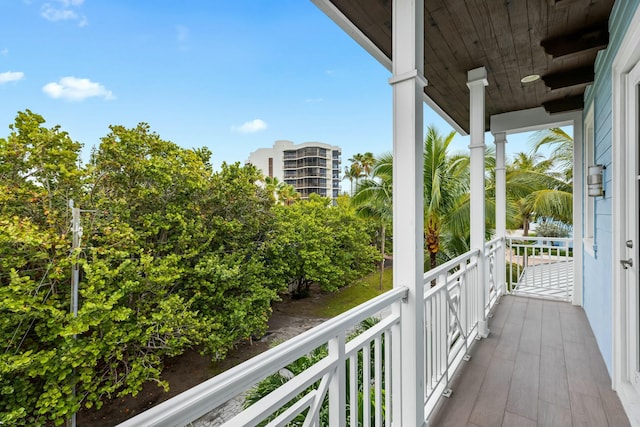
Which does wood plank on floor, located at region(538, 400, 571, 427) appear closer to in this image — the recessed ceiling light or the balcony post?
the balcony post

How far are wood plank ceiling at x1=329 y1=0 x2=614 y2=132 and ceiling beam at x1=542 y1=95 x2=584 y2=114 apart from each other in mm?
314

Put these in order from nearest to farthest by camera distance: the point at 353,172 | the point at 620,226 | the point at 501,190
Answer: the point at 620,226
the point at 501,190
the point at 353,172

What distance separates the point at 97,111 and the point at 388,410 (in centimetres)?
800

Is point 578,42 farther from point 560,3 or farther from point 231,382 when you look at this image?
point 231,382

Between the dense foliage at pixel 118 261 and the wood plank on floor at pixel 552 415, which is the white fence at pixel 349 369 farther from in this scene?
the dense foliage at pixel 118 261

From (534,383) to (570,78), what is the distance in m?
2.85

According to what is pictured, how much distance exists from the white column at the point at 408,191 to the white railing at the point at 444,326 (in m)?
0.28

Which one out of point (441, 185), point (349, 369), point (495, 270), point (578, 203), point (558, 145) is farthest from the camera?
point (558, 145)

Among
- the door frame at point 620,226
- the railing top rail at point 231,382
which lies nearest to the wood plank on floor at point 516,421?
the door frame at point 620,226

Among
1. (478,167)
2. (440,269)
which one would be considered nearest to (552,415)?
(440,269)

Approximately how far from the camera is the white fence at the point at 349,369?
25.5 inches

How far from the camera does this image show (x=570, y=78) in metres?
2.97

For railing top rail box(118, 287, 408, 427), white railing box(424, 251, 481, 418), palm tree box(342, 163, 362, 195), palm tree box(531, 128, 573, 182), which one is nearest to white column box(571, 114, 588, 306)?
white railing box(424, 251, 481, 418)

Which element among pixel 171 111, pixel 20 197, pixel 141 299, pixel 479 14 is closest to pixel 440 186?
pixel 479 14
